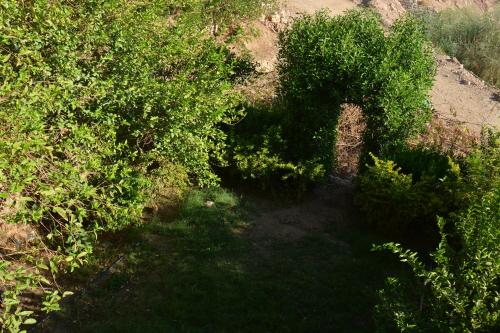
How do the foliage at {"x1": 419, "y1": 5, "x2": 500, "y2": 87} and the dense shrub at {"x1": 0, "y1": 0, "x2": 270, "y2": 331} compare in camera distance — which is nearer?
the dense shrub at {"x1": 0, "y1": 0, "x2": 270, "y2": 331}

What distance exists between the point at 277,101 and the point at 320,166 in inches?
77.7

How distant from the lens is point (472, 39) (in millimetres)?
17016

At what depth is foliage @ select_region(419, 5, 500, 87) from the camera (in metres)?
15.4

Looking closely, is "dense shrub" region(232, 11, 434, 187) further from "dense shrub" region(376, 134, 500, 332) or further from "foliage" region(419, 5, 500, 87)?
"foliage" region(419, 5, 500, 87)

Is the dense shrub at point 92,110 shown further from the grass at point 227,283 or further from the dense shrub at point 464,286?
the dense shrub at point 464,286

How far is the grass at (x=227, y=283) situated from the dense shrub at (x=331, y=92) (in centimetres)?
124

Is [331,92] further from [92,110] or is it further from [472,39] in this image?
[472,39]

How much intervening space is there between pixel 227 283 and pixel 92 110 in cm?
239

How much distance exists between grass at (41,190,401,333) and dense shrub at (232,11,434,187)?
1.24m

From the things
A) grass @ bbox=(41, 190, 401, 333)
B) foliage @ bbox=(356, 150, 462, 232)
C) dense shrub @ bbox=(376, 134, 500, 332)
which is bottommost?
grass @ bbox=(41, 190, 401, 333)

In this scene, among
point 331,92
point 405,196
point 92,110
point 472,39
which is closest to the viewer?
point 92,110

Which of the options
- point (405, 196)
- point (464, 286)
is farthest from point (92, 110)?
point (405, 196)

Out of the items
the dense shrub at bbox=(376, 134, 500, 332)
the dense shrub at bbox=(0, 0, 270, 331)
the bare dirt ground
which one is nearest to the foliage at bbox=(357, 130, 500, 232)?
the dense shrub at bbox=(376, 134, 500, 332)

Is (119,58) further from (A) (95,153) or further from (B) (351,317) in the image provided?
(B) (351,317)
